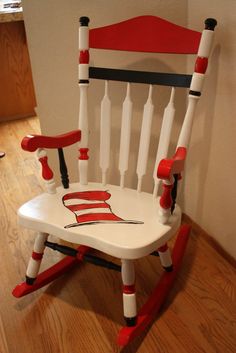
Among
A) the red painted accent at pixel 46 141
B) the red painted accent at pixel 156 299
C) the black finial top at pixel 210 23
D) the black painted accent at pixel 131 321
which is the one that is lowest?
the red painted accent at pixel 156 299

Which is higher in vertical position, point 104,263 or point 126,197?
point 126,197

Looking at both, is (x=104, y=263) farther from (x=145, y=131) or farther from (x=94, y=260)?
(x=145, y=131)

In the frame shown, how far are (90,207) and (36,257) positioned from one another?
282 mm

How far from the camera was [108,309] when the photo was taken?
1.08 metres

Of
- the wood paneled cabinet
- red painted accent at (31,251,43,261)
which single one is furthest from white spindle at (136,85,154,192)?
the wood paneled cabinet

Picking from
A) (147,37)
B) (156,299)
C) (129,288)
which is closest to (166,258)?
(156,299)

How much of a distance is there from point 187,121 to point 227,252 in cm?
61

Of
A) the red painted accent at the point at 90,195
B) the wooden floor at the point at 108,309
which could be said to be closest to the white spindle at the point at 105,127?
the red painted accent at the point at 90,195

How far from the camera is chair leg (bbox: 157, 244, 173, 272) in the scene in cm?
109

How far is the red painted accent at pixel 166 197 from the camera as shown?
2.64ft

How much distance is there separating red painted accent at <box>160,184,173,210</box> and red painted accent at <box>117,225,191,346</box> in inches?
14.8

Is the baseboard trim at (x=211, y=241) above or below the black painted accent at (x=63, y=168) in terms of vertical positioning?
below

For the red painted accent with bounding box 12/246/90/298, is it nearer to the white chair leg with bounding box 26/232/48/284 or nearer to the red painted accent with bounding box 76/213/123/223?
the white chair leg with bounding box 26/232/48/284

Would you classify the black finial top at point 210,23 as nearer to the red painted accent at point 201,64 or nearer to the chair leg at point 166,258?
the red painted accent at point 201,64
